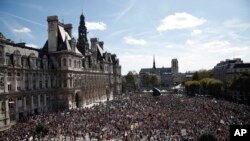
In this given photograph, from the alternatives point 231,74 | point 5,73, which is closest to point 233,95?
point 231,74

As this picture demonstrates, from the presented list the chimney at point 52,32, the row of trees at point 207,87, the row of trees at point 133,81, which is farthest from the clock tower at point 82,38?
the row of trees at point 133,81

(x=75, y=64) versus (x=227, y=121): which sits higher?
(x=75, y=64)

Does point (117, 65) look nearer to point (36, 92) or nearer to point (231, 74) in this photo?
point (231, 74)

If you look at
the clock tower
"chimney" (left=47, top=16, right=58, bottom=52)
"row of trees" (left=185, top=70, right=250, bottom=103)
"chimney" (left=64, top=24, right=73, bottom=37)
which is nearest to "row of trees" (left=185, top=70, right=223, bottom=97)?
"row of trees" (left=185, top=70, right=250, bottom=103)

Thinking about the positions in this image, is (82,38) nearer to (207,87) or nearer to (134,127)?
(134,127)

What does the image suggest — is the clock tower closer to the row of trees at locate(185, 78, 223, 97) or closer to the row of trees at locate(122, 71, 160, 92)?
the row of trees at locate(185, 78, 223, 97)

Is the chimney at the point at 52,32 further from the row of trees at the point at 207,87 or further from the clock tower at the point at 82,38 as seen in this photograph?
the row of trees at the point at 207,87

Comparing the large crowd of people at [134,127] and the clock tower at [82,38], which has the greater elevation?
the clock tower at [82,38]

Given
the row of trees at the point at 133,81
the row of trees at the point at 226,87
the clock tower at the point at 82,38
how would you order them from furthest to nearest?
the row of trees at the point at 133,81 < the row of trees at the point at 226,87 < the clock tower at the point at 82,38
